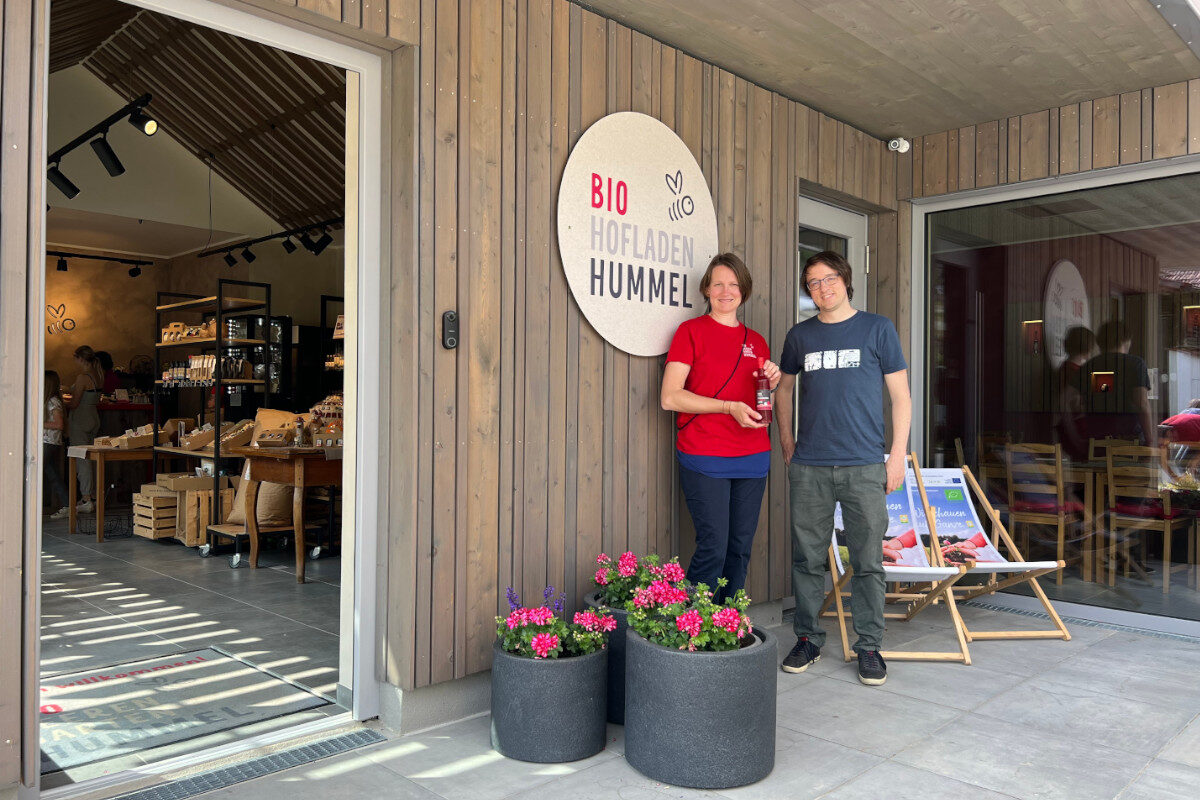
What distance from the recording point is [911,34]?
4012 millimetres

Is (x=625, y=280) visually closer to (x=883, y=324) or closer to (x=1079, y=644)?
(x=883, y=324)

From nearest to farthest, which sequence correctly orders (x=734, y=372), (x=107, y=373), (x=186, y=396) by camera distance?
1. (x=734, y=372)
2. (x=107, y=373)
3. (x=186, y=396)

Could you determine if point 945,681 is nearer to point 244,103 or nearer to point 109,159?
point 109,159

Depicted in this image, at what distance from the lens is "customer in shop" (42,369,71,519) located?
29.2ft

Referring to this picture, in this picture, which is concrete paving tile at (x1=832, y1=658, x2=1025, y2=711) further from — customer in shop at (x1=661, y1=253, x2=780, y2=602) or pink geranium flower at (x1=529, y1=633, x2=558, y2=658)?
pink geranium flower at (x1=529, y1=633, x2=558, y2=658)

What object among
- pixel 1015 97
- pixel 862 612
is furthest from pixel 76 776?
pixel 1015 97

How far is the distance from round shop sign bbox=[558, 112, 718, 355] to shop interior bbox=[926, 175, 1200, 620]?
2.14 m

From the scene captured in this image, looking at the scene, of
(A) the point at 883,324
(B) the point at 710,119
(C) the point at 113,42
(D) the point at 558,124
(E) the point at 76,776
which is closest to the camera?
(E) the point at 76,776

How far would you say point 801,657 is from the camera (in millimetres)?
3857

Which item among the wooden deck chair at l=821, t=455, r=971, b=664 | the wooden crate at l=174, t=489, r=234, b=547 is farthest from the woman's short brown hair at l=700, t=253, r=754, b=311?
the wooden crate at l=174, t=489, r=234, b=547

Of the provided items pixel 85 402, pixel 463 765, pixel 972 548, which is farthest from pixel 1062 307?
pixel 85 402

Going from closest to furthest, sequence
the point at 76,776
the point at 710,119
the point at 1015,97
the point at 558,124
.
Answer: the point at 76,776
the point at 558,124
the point at 710,119
the point at 1015,97

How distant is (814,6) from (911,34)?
58 cm

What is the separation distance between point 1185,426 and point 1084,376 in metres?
0.54
